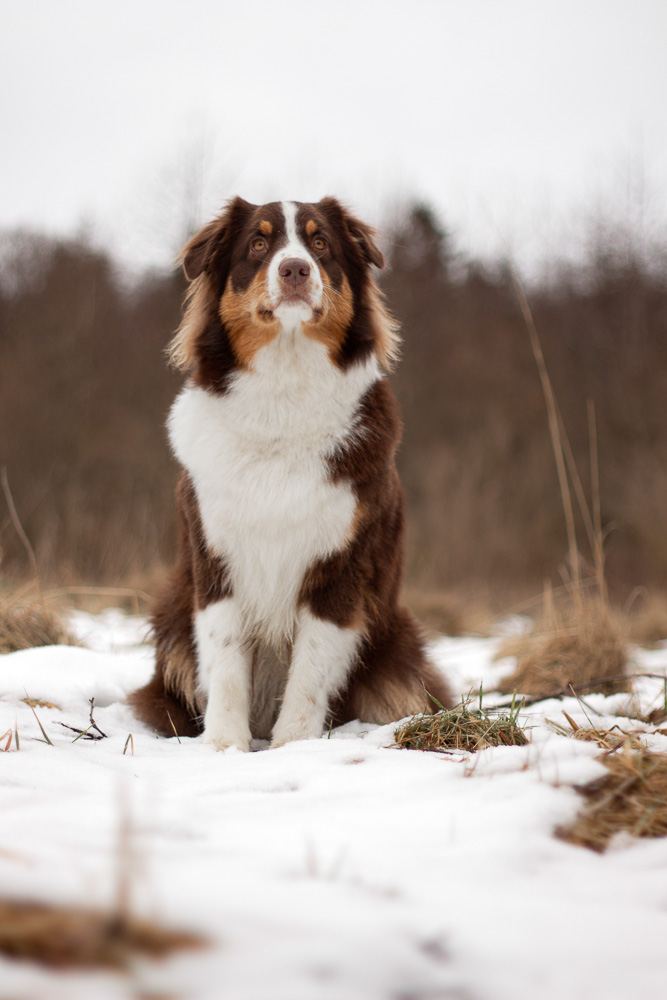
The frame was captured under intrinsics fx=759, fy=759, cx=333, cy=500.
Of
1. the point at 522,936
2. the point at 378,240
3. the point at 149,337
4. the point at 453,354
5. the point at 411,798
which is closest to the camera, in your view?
the point at 522,936

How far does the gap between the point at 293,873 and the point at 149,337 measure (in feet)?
50.4

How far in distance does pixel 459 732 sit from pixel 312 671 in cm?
85

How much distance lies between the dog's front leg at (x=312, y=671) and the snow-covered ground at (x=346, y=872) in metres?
0.76

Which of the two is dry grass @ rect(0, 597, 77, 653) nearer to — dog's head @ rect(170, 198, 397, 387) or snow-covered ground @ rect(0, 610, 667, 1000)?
dog's head @ rect(170, 198, 397, 387)

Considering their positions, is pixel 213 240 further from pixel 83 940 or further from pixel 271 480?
pixel 83 940

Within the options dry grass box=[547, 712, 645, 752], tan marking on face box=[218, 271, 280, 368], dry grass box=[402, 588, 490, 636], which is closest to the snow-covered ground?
dry grass box=[547, 712, 645, 752]

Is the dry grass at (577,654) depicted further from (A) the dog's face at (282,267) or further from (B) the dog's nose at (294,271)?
(B) the dog's nose at (294,271)

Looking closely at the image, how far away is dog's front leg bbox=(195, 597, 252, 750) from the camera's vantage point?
321 cm

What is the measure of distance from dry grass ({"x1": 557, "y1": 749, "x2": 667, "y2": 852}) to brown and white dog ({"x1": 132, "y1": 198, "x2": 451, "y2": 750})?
1.39 meters

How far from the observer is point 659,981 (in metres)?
1.20

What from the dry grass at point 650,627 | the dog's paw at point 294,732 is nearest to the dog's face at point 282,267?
the dog's paw at point 294,732

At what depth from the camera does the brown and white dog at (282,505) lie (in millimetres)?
3238

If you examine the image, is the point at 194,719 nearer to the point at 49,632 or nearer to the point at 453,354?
the point at 49,632

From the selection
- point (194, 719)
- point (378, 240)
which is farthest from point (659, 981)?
point (378, 240)
